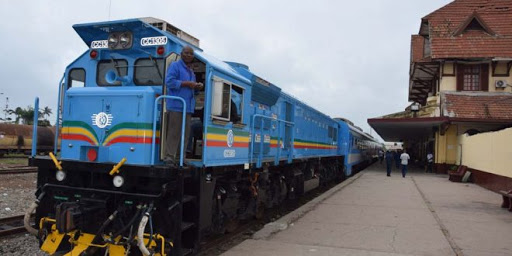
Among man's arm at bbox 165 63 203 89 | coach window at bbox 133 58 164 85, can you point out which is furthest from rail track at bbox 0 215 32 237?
man's arm at bbox 165 63 203 89

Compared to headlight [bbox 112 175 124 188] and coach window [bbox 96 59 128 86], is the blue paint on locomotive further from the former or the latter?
headlight [bbox 112 175 124 188]

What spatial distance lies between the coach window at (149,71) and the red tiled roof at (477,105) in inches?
828

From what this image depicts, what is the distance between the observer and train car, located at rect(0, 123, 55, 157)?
28.0 metres

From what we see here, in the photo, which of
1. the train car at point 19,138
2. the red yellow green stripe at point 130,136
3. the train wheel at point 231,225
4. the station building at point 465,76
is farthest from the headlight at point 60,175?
the train car at point 19,138

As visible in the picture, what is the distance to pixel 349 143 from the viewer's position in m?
22.1

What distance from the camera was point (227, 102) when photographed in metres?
6.38

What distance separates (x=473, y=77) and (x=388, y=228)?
68.8 feet

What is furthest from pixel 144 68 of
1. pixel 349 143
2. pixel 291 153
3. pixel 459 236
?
pixel 349 143

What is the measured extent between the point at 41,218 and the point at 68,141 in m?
1.09

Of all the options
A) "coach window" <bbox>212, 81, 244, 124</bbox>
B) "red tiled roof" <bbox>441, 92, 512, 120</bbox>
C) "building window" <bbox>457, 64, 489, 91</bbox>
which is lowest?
"coach window" <bbox>212, 81, 244, 124</bbox>

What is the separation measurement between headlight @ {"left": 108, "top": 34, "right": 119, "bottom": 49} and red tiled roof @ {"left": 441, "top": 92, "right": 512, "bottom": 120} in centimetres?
2130

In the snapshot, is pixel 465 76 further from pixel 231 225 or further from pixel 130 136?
pixel 130 136

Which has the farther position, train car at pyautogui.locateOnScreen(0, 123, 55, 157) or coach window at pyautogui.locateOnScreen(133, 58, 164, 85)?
train car at pyautogui.locateOnScreen(0, 123, 55, 157)

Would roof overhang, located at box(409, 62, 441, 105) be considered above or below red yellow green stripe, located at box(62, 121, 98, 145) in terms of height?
above
